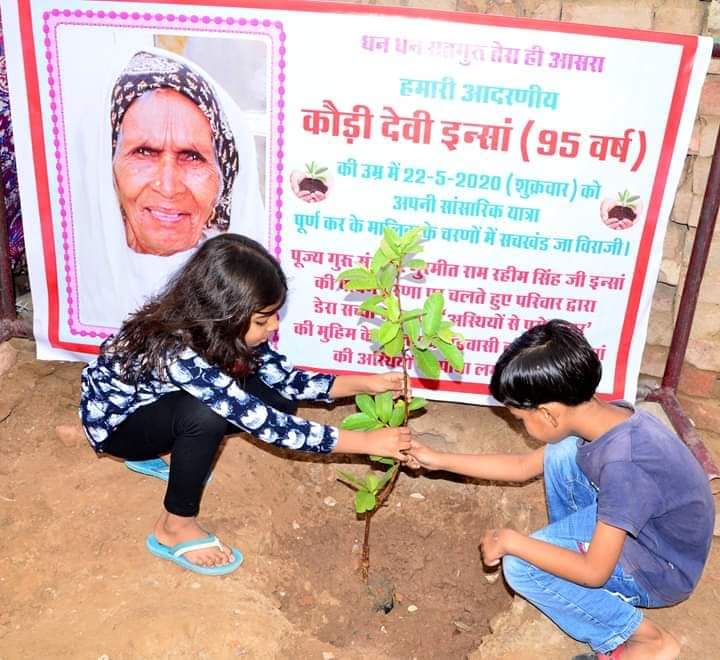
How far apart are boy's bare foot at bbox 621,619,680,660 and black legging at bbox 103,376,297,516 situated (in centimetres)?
131

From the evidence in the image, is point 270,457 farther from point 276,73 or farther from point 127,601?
point 276,73

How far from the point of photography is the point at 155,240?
2986 mm

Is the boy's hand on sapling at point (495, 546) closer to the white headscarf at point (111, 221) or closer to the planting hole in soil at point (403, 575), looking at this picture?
the planting hole in soil at point (403, 575)

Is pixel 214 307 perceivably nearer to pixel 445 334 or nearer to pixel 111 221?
pixel 445 334

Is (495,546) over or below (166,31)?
below

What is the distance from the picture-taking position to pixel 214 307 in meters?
2.16

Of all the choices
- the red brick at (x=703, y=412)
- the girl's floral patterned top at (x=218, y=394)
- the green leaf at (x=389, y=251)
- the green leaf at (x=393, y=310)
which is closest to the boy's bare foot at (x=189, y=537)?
the girl's floral patterned top at (x=218, y=394)

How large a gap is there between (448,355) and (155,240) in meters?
1.52

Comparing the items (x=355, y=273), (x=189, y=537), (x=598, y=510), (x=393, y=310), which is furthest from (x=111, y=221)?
(x=598, y=510)

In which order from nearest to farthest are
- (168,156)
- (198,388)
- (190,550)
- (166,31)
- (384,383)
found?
(198,388)
(190,550)
(384,383)
(166,31)
(168,156)

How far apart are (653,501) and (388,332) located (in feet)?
2.47

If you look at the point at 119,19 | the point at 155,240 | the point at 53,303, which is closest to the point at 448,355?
the point at 155,240

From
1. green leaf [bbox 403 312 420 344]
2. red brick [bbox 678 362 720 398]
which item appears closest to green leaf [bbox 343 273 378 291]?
green leaf [bbox 403 312 420 344]

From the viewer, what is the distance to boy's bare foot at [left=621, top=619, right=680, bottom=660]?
2076 mm
